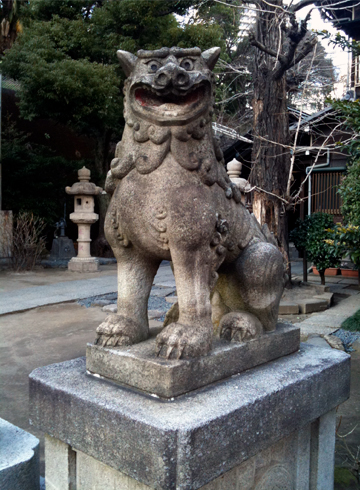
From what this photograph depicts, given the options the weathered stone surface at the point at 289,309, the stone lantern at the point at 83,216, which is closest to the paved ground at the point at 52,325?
the weathered stone surface at the point at 289,309

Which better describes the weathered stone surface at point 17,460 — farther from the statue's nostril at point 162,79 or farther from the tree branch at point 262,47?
the tree branch at point 262,47

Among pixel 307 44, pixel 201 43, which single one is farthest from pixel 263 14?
pixel 201 43

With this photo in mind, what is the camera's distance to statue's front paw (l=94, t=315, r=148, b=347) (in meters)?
1.81

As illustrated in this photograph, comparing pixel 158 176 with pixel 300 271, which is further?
pixel 300 271

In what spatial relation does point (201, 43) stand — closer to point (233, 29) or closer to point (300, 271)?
point (233, 29)

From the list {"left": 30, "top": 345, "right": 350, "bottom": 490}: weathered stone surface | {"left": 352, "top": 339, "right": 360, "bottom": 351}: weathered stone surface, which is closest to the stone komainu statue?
{"left": 30, "top": 345, "right": 350, "bottom": 490}: weathered stone surface

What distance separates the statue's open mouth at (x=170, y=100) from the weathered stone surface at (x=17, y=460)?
1467 millimetres

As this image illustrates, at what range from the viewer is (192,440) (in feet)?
4.53

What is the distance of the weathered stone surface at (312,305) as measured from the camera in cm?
611

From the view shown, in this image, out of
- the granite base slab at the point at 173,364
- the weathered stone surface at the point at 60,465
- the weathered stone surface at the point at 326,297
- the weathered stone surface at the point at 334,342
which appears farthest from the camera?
the weathered stone surface at the point at 326,297

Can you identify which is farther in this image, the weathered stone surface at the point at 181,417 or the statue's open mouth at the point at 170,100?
the statue's open mouth at the point at 170,100

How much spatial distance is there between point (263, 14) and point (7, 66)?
24.5 feet

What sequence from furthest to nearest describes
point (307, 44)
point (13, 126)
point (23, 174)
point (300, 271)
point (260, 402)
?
point (13, 126) → point (23, 174) → point (300, 271) → point (307, 44) → point (260, 402)

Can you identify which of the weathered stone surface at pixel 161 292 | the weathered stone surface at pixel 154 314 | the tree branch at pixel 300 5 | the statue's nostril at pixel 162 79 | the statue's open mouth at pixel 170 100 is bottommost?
the weathered stone surface at pixel 154 314
